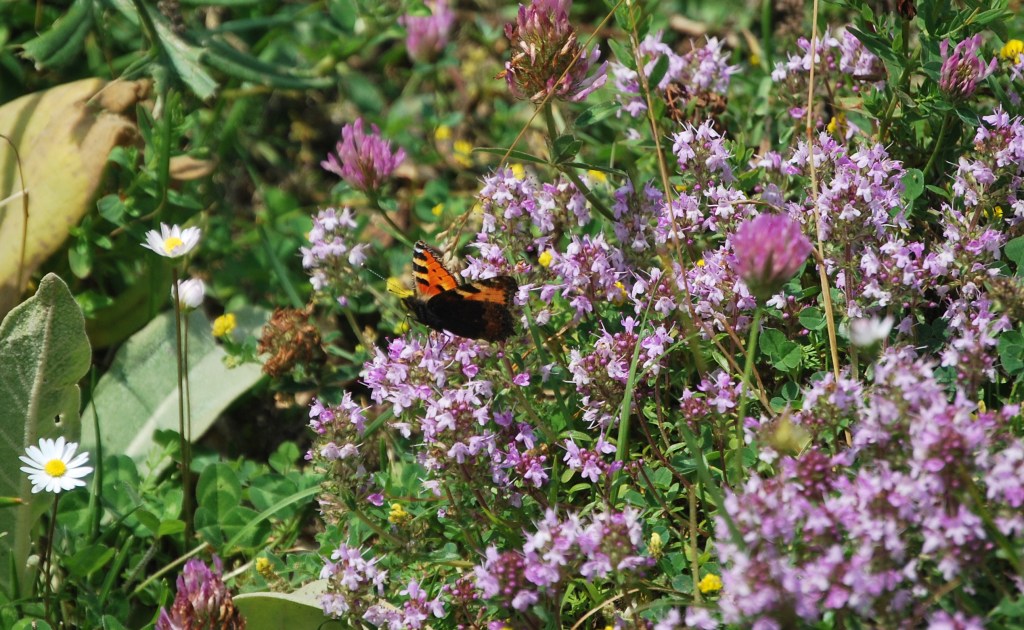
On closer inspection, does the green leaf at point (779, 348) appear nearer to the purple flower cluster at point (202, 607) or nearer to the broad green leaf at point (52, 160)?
the purple flower cluster at point (202, 607)

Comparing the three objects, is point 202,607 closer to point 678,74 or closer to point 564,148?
point 564,148

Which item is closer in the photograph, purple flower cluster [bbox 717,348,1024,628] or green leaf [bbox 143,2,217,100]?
purple flower cluster [bbox 717,348,1024,628]

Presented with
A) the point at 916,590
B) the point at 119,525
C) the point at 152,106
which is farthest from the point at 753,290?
the point at 152,106

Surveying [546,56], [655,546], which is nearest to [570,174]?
[546,56]

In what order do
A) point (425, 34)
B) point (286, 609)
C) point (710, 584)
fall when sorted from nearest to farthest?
point (710, 584) → point (286, 609) → point (425, 34)

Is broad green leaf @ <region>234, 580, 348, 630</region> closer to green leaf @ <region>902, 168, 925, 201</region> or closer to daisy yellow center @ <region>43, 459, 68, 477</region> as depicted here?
daisy yellow center @ <region>43, 459, 68, 477</region>

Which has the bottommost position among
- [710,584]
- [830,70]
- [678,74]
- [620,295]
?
[710,584]

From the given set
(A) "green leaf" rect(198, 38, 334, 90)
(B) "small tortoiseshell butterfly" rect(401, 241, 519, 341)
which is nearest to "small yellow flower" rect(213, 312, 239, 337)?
(A) "green leaf" rect(198, 38, 334, 90)

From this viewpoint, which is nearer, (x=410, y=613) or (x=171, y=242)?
(x=410, y=613)
